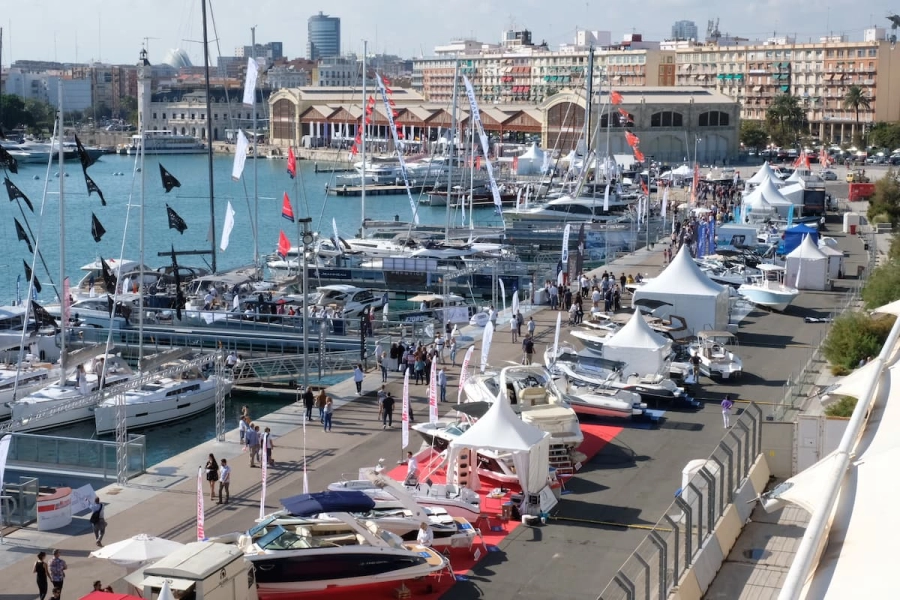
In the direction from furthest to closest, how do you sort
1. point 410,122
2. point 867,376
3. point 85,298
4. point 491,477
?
point 410,122
point 85,298
point 491,477
point 867,376

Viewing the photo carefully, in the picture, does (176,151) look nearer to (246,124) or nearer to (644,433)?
(246,124)

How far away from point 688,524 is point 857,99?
408 feet

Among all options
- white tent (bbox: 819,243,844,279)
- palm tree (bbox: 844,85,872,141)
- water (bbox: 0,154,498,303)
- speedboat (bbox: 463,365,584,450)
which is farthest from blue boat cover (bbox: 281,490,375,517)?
palm tree (bbox: 844,85,872,141)

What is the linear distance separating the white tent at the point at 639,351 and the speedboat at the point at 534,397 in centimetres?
329

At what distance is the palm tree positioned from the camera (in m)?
130

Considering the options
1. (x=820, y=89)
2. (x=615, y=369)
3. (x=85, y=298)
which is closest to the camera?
(x=615, y=369)

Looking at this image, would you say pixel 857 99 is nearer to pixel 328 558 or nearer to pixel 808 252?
pixel 808 252

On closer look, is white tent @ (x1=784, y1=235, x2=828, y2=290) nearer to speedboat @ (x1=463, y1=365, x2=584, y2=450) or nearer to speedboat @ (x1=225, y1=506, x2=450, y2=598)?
speedboat @ (x1=463, y1=365, x2=584, y2=450)

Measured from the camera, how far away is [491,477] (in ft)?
67.5

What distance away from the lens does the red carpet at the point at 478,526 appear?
642 inches

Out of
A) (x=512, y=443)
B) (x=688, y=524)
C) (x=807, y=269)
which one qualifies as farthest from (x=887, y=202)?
(x=688, y=524)

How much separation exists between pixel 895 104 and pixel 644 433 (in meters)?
121

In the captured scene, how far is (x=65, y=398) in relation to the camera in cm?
2920

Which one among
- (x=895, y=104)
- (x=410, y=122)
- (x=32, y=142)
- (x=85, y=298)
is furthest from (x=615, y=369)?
(x=32, y=142)
